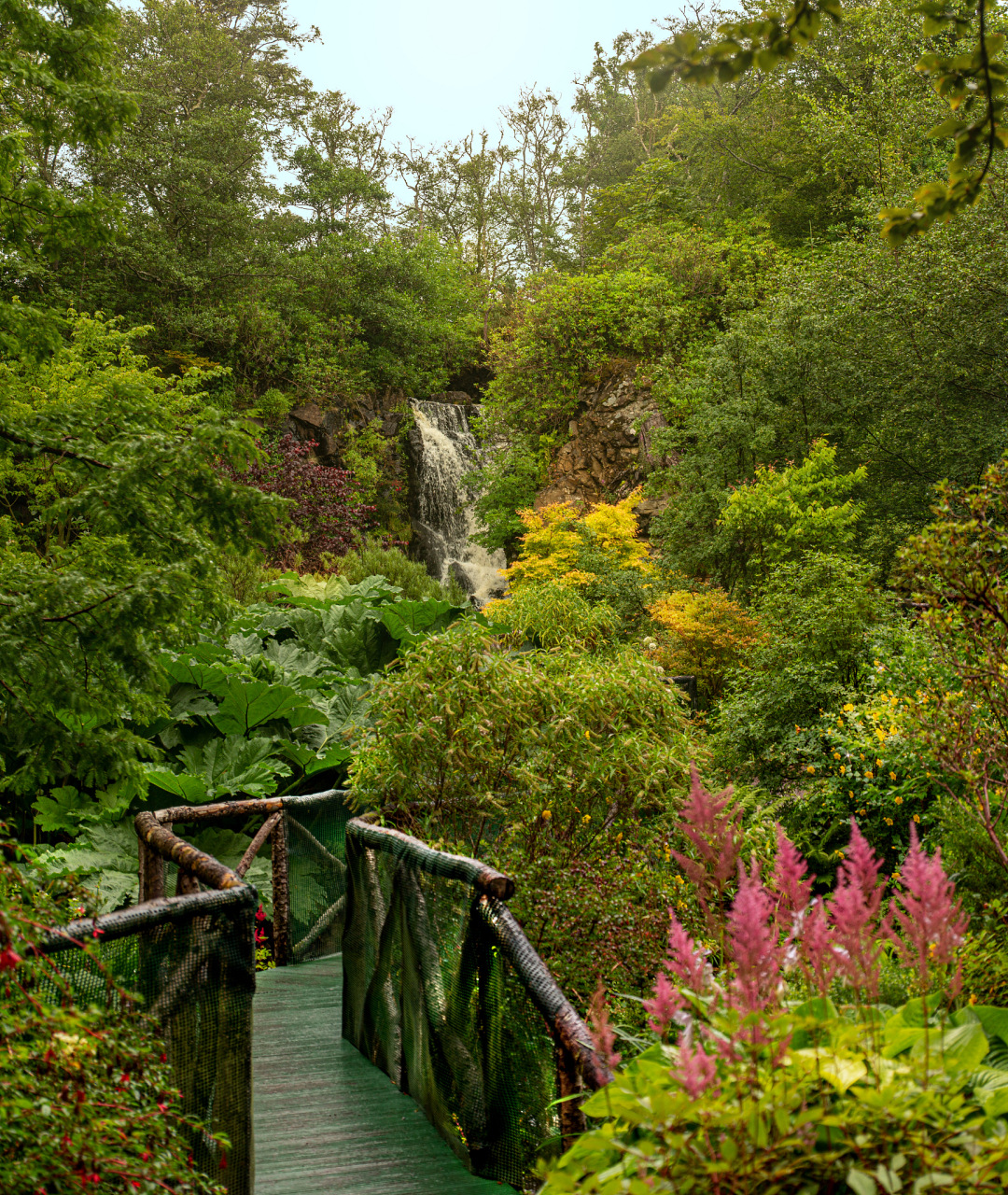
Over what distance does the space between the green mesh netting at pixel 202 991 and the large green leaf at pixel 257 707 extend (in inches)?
→ 163

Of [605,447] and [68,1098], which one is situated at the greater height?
[605,447]

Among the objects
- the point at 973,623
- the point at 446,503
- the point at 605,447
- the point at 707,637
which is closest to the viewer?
the point at 973,623

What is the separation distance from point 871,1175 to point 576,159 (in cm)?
2994

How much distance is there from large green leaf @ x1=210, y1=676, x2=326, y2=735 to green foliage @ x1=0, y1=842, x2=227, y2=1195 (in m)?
4.95

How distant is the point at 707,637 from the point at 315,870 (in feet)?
19.6

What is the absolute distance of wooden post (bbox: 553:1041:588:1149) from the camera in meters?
2.27

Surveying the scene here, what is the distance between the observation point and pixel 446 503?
67.1ft

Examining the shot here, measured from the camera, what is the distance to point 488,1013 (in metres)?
2.88

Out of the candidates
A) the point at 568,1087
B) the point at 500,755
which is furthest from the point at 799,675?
the point at 568,1087

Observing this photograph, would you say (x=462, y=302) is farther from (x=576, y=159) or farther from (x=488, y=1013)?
(x=488, y=1013)

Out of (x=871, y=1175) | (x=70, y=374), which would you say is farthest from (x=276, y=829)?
(x=70, y=374)

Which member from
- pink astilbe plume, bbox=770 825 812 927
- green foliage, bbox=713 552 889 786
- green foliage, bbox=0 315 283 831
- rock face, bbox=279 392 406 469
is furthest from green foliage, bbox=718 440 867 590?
rock face, bbox=279 392 406 469

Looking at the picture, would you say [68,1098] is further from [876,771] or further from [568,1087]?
[876,771]

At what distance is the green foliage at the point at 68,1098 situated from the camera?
4.57 ft
